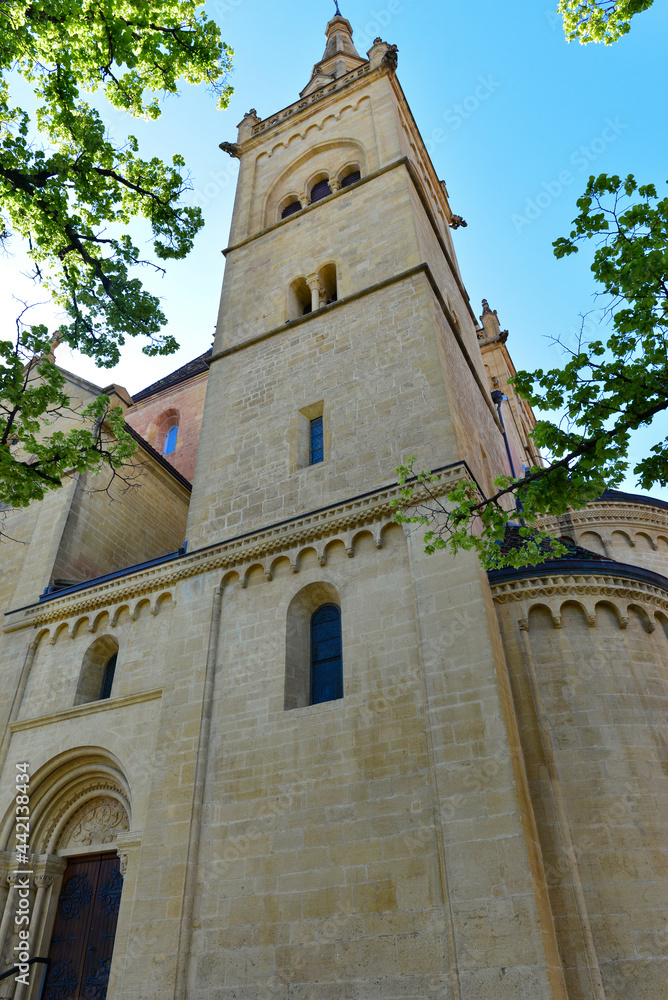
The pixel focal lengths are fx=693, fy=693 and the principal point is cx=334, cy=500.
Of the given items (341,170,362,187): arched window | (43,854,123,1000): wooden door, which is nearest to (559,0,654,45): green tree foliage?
(341,170,362,187): arched window

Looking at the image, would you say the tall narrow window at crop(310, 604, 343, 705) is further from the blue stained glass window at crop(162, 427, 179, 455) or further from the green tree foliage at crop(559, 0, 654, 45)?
the blue stained glass window at crop(162, 427, 179, 455)

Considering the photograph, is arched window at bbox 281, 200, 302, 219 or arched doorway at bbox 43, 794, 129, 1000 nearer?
arched doorway at bbox 43, 794, 129, 1000

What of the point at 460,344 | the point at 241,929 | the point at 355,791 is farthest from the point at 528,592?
the point at 460,344

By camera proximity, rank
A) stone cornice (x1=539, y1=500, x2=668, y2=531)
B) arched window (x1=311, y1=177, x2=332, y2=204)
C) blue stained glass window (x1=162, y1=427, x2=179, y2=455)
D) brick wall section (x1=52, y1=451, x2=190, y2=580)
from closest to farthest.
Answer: brick wall section (x1=52, y1=451, x2=190, y2=580)
stone cornice (x1=539, y1=500, x2=668, y2=531)
arched window (x1=311, y1=177, x2=332, y2=204)
blue stained glass window (x1=162, y1=427, x2=179, y2=455)

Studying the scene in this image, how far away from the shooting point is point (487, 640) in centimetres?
921

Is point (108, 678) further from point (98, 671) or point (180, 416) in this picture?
point (180, 416)

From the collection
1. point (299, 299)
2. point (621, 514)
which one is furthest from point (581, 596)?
point (299, 299)

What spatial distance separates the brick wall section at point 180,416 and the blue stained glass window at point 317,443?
427 inches

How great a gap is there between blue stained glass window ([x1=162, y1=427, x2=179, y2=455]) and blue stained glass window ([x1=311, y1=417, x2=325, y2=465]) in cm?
1300

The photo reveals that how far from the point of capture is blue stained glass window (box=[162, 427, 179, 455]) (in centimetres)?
2618

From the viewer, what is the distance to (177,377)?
Result: 28.5 meters

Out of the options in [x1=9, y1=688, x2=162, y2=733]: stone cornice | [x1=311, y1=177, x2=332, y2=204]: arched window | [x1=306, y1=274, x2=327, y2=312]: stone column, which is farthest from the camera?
[x1=311, y1=177, x2=332, y2=204]: arched window

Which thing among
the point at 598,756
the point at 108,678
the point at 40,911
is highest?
the point at 108,678

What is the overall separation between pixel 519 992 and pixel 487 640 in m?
3.82
